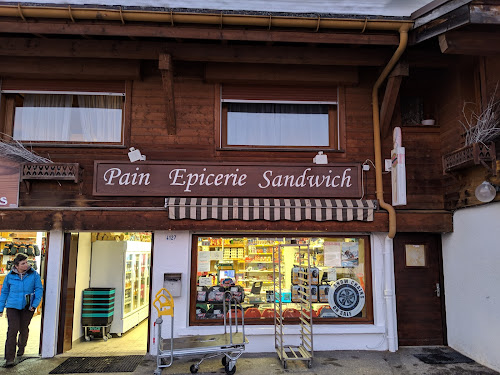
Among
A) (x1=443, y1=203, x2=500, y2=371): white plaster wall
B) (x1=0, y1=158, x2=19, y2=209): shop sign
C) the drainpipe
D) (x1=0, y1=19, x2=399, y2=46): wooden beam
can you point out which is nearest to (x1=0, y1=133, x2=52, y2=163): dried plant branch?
(x1=0, y1=158, x2=19, y2=209): shop sign

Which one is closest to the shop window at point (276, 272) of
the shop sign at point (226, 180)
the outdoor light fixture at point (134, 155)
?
the shop sign at point (226, 180)

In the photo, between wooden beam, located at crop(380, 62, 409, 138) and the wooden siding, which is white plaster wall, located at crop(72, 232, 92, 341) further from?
wooden beam, located at crop(380, 62, 409, 138)

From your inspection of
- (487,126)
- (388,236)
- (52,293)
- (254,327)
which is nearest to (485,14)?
(487,126)

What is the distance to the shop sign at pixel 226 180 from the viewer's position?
7879mm

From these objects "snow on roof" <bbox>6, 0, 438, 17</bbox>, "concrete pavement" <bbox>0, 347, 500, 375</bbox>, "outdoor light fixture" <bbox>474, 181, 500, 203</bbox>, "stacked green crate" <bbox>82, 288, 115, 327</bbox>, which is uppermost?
"snow on roof" <bbox>6, 0, 438, 17</bbox>

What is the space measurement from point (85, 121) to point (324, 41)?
202 inches

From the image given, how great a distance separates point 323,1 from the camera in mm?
7250

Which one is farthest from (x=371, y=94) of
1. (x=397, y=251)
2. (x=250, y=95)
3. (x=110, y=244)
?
(x=110, y=244)

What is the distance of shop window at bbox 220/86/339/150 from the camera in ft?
27.8

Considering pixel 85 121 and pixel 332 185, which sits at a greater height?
pixel 85 121

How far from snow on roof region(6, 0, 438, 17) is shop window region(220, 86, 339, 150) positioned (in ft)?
5.52

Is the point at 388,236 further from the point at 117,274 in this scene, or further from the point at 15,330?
the point at 15,330

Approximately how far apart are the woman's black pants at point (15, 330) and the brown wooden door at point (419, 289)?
725 cm

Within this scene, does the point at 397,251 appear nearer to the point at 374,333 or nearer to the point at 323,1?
the point at 374,333
